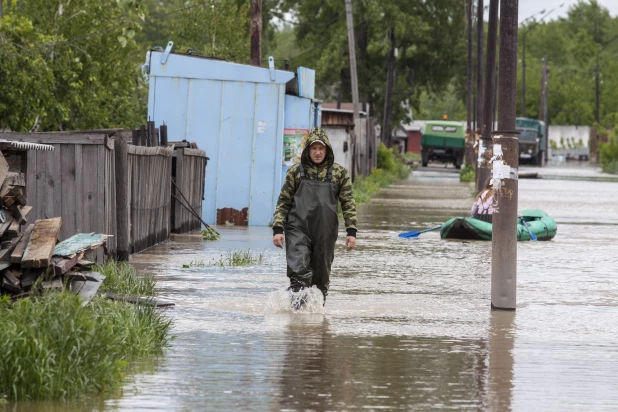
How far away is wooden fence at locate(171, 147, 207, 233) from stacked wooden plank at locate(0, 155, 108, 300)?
8735 mm

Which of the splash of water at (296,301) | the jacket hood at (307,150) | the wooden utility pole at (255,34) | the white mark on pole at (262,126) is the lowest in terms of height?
the splash of water at (296,301)

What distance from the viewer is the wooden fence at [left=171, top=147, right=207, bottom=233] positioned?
813 inches

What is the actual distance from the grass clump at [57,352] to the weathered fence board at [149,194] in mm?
8231

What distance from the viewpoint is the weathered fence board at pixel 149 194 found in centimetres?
1698

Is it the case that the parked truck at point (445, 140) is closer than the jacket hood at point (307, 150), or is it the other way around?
the jacket hood at point (307, 150)

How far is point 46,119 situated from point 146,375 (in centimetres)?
2082

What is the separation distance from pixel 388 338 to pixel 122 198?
6.42 m

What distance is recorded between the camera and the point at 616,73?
451 feet

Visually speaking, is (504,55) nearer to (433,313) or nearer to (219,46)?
(433,313)

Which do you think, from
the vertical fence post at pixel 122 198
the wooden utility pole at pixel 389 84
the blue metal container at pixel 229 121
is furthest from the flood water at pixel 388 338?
the wooden utility pole at pixel 389 84

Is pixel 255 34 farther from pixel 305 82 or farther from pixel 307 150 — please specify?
pixel 307 150

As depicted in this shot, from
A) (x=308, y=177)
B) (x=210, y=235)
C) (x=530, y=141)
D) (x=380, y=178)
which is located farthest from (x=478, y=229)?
(x=530, y=141)

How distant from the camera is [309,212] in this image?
11.5 m

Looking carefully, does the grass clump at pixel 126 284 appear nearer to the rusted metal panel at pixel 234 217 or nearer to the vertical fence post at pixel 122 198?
the vertical fence post at pixel 122 198
